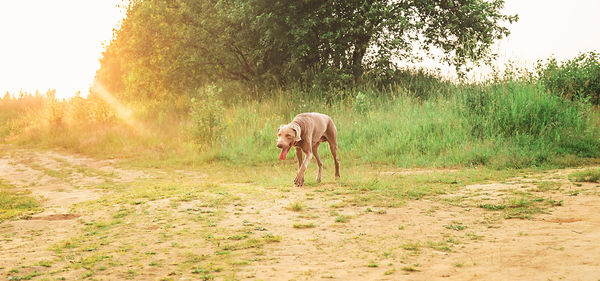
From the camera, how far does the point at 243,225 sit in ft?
18.6

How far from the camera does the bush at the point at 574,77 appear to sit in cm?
1358

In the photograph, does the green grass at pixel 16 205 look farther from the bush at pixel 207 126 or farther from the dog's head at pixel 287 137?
the bush at pixel 207 126

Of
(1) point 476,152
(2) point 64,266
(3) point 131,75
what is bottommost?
(2) point 64,266

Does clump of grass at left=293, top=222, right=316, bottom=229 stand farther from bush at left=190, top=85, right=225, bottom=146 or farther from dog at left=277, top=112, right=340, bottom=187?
bush at left=190, top=85, right=225, bottom=146

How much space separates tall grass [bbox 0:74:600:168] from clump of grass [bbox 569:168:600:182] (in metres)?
1.76

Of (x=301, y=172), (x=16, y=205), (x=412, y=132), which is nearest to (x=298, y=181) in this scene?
(x=301, y=172)

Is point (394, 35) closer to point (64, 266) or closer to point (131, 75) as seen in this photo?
point (131, 75)

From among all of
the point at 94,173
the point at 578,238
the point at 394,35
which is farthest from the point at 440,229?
the point at 394,35

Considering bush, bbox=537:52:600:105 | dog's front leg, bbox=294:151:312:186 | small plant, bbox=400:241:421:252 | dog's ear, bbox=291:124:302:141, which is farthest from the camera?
bush, bbox=537:52:600:105

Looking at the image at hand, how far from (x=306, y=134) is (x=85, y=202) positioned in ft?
13.3

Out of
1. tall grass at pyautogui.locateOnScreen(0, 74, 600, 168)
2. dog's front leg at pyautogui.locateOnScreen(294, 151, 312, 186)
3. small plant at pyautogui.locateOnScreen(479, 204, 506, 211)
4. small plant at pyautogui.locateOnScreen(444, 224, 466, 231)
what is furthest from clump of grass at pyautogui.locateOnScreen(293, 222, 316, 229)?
tall grass at pyautogui.locateOnScreen(0, 74, 600, 168)

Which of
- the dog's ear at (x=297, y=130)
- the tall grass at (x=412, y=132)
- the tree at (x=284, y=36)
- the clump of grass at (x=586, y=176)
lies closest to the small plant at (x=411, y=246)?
the dog's ear at (x=297, y=130)

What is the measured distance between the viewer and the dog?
295 inches

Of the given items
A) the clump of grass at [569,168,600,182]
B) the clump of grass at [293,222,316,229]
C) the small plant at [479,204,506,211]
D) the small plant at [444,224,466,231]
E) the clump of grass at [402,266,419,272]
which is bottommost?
the clump of grass at [402,266,419,272]
